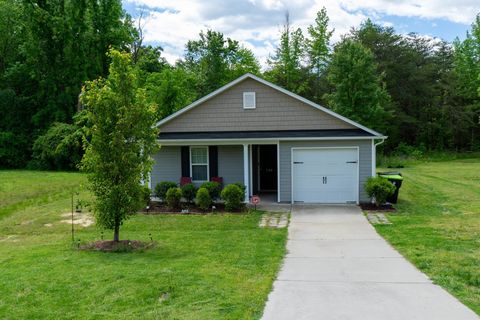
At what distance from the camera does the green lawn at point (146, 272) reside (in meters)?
5.71

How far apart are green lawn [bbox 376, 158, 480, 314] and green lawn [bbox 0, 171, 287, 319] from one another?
106 inches

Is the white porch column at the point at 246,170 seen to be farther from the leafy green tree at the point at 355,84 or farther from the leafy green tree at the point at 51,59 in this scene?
the leafy green tree at the point at 51,59

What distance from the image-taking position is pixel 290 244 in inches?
380

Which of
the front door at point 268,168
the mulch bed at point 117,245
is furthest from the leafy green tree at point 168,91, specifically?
the mulch bed at point 117,245

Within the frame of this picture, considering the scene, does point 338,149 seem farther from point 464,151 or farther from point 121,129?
point 464,151

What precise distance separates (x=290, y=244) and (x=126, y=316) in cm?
491

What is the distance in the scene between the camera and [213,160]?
55.2 feet

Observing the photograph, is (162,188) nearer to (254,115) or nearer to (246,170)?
(246,170)

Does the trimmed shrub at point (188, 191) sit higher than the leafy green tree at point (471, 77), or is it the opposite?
the leafy green tree at point (471, 77)

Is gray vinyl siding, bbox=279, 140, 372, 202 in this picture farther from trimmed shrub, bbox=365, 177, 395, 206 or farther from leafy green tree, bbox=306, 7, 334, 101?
leafy green tree, bbox=306, 7, 334, 101

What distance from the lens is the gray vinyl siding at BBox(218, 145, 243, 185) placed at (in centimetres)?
1684

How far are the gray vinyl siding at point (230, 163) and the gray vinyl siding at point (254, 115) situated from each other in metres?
0.83

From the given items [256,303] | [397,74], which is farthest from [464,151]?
[256,303]

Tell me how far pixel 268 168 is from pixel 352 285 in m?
12.6
